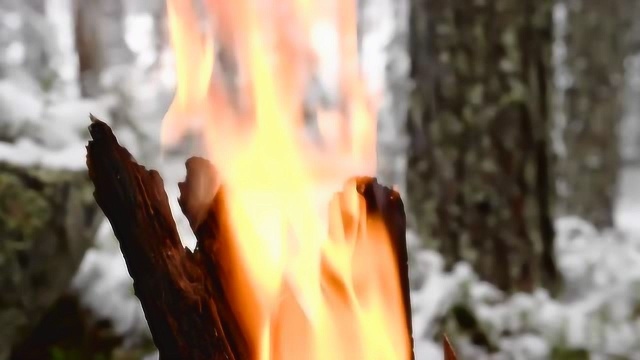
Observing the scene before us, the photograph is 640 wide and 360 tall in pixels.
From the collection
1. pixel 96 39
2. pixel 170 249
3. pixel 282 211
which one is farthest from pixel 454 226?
pixel 96 39

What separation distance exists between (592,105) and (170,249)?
480 centimetres

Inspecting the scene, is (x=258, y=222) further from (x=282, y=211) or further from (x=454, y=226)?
(x=454, y=226)

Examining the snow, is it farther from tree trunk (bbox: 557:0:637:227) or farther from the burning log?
tree trunk (bbox: 557:0:637:227)

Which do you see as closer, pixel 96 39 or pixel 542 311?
pixel 542 311

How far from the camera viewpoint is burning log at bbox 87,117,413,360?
1047 mm

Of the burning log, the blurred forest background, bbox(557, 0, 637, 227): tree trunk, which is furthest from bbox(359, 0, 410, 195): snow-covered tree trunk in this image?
the burning log

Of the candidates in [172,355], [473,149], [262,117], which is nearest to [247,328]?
[172,355]

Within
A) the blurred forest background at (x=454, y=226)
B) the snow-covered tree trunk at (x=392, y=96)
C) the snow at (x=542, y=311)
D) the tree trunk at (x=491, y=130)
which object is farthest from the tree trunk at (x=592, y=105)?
the tree trunk at (x=491, y=130)

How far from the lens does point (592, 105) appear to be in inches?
203

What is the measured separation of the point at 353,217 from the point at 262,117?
0.28 meters

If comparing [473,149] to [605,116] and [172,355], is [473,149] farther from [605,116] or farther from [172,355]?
[605,116]

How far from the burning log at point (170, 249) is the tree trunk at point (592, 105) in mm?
4332

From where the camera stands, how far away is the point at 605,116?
5.11 metres

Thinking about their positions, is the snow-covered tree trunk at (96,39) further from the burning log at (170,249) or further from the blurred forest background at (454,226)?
the burning log at (170,249)
